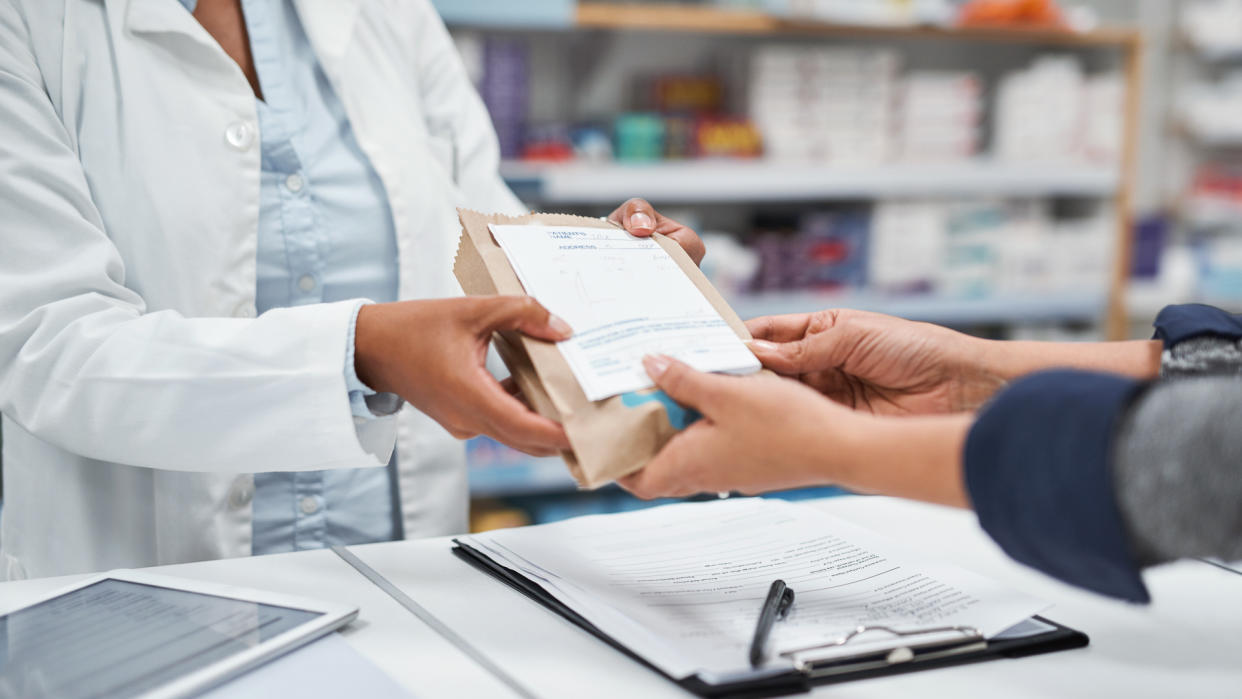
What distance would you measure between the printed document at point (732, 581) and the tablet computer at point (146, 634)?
9.4 inches

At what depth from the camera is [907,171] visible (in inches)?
119

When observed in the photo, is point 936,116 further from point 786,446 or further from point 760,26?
point 786,446

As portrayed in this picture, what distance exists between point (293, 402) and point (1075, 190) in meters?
2.93

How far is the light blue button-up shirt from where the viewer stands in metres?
1.25

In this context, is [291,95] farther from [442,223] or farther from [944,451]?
[944,451]

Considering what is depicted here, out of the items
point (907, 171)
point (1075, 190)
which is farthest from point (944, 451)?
point (1075, 190)

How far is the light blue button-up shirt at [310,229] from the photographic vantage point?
125 cm

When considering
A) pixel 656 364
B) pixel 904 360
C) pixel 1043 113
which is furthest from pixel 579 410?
pixel 1043 113

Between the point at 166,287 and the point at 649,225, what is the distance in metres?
0.55

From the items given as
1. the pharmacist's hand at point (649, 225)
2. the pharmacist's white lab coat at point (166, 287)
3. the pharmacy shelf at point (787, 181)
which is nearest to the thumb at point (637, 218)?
the pharmacist's hand at point (649, 225)

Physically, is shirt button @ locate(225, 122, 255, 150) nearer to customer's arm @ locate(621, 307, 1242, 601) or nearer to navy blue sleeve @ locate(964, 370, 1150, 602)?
customer's arm @ locate(621, 307, 1242, 601)

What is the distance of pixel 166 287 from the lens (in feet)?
3.80

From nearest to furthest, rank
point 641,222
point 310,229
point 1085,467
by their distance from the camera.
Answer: point 1085,467 < point 641,222 < point 310,229

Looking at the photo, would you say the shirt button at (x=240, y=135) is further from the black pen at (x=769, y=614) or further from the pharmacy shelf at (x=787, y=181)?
the pharmacy shelf at (x=787, y=181)
